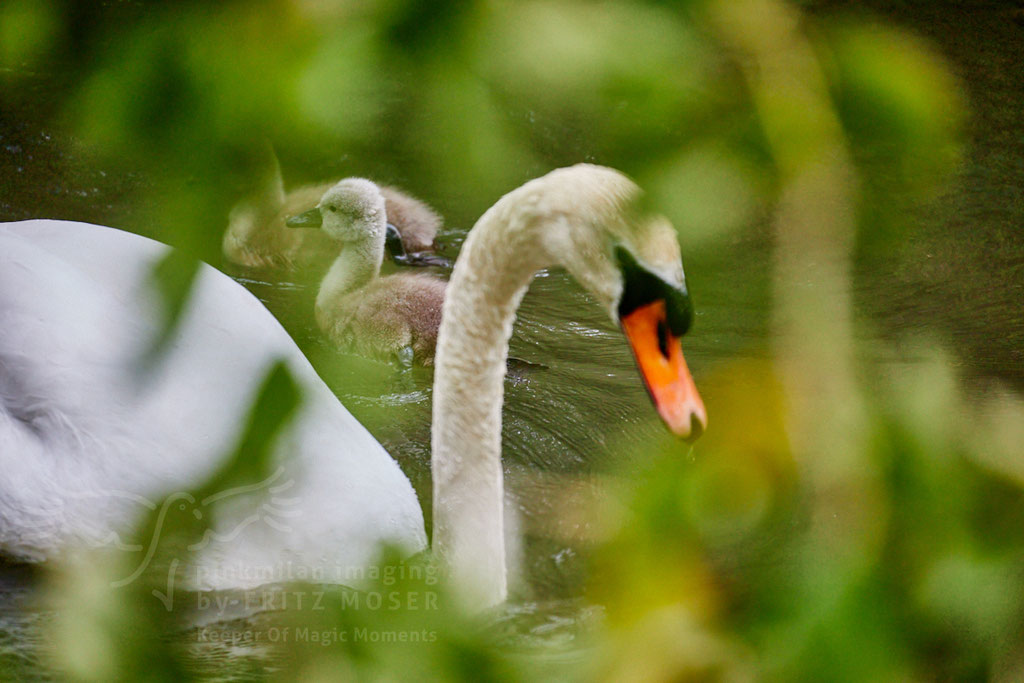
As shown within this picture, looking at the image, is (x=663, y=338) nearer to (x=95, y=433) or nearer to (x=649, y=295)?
(x=649, y=295)

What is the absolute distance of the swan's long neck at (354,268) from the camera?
350cm

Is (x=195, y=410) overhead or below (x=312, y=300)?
below

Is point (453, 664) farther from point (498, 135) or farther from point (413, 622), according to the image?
point (498, 135)

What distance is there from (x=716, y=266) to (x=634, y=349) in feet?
2.84

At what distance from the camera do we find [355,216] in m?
3.55

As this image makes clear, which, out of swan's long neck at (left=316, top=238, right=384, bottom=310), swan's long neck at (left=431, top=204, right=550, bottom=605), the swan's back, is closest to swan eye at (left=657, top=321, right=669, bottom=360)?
swan's long neck at (left=431, top=204, right=550, bottom=605)

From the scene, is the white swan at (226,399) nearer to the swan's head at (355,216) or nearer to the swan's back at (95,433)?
the swan's back at (95,433)

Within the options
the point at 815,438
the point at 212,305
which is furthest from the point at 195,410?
the point at 815,438

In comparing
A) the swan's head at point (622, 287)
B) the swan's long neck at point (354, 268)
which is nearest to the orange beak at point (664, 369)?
the swan's head at point (622, 287)

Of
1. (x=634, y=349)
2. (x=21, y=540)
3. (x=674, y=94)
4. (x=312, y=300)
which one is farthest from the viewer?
(x=312, y=300)

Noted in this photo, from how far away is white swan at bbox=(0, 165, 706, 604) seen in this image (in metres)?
1.42

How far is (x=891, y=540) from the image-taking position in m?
0.43

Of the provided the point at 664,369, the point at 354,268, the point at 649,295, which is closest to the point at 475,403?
the point at 664,369

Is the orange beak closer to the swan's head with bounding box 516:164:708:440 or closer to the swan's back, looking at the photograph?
the swan's head with bounding box 516:164:708:440
